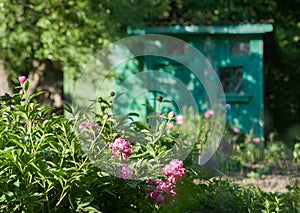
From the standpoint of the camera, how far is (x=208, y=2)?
13.0 meters

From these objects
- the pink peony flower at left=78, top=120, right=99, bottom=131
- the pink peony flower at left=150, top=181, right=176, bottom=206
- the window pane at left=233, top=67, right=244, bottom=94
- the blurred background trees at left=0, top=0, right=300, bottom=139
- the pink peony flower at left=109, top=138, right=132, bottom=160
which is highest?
the blurred background trees at left=0, top=0, right=300, bottom=139

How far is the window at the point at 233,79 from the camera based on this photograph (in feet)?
35.7

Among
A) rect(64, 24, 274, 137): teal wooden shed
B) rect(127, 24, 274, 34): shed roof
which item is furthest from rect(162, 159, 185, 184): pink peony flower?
rect(127, 24, 274, 34): shed roof

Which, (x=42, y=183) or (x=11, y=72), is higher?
(x=11, y=72)

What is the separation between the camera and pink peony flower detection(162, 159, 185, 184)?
374 cm

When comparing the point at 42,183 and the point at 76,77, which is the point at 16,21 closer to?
the point at 76,77

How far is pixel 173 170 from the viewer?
12.3 ft

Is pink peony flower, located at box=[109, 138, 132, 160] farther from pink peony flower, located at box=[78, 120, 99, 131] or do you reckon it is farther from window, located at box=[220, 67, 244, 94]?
window, located at box=[220, 67, 244, 94]

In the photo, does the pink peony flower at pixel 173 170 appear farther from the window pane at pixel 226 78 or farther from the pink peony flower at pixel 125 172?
the window pane at pixel 226 78

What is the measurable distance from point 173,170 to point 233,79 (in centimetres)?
739

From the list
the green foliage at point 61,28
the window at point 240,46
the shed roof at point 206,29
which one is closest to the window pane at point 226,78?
the window at point 240,46

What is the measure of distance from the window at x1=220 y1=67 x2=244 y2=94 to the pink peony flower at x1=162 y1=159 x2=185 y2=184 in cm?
728

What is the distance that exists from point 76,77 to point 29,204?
790cm

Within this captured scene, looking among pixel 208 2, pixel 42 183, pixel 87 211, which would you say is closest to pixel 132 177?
pixel 87 211
